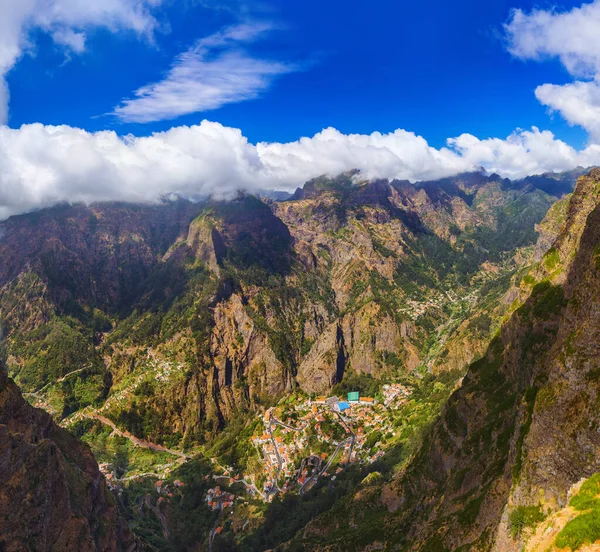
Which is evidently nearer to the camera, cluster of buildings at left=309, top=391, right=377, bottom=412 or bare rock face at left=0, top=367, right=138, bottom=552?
bare rock face at left=0, top=367, right=138, bottom=552

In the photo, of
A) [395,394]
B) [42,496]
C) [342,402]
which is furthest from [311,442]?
[42,496]

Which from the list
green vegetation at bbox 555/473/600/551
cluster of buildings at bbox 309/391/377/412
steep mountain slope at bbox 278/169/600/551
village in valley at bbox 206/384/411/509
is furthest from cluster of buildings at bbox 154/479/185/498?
green vegetation at bbox 555/473/600/551

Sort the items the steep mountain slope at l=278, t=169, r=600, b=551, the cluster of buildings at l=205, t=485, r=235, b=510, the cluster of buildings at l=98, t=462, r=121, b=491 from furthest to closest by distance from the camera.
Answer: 1. the cluster of buildings at l=98, t=462, r=121, b=491
2. the cluster of buildings at l=205, t=485, r=235, b=510
3. the steep mountain slope at l=278, t=169, r=600, b=551

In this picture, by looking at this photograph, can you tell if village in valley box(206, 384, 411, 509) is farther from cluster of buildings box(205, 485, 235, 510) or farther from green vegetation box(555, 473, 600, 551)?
green vegetation box(555, 473, 600, 551)

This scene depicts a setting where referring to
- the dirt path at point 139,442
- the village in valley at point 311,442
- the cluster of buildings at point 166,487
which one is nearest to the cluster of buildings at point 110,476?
the cluster of buildings at point 166,487

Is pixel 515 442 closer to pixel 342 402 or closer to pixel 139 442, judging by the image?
pixel 342 402

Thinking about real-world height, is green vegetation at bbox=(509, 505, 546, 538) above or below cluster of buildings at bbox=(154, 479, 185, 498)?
above

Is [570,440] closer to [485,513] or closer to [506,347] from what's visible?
[485,513]
